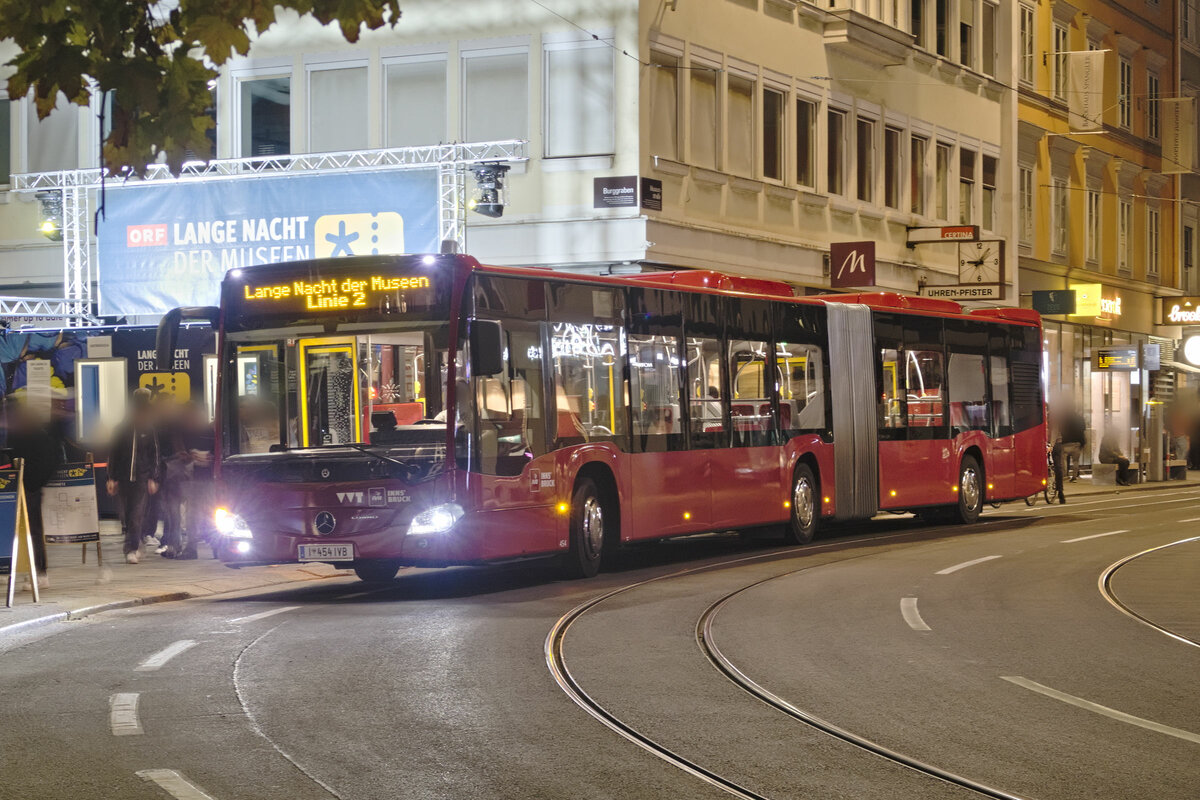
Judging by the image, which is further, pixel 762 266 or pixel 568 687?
pixel 762 266

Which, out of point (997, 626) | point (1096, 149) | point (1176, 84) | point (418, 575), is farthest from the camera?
point (1176, 84)

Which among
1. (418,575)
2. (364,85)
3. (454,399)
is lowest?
(418,575)

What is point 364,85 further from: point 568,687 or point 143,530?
point 568,687

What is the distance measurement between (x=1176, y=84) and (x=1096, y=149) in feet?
23.2

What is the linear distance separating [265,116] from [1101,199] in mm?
26124

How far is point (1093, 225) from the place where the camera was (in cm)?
5047

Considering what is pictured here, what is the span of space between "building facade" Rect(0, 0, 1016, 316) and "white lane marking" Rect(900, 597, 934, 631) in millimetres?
14638

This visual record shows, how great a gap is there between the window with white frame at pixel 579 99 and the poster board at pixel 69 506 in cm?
1393

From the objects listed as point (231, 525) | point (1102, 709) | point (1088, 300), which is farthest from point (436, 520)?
point (1088, 300)

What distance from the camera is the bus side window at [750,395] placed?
69.2 feet

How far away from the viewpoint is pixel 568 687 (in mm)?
10820

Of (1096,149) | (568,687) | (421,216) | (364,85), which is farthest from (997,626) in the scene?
(1096,149)

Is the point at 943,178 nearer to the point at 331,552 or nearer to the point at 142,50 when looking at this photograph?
the point at 331,552

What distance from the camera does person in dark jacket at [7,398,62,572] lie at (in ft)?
56.4
